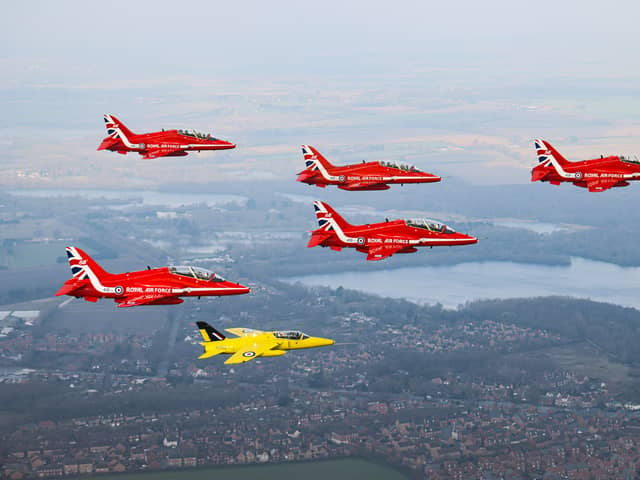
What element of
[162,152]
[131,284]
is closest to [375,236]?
[131,284]

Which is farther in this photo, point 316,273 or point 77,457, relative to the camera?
point 316,273

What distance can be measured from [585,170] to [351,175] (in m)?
14.4

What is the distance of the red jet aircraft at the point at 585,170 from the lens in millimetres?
66375

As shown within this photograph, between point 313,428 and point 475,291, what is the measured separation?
77162 mm

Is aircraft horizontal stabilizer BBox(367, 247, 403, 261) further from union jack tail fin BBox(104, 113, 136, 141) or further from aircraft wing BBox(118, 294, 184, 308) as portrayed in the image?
union jack tail fin BBox(104, 113, 136, 141)

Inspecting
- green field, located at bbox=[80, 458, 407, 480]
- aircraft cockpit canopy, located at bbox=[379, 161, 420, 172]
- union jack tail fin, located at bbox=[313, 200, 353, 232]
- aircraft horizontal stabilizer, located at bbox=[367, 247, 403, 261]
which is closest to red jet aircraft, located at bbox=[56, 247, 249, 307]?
union jack tail fin, located at bbox=[313, 200, 353, 232]

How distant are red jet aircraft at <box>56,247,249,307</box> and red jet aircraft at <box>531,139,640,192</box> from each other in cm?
1981

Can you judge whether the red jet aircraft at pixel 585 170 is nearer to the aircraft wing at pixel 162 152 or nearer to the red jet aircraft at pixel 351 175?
the red jet aircraft at pixel 351 175

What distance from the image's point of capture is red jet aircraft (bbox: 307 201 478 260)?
2579 inches

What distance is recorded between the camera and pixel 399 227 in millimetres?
66312

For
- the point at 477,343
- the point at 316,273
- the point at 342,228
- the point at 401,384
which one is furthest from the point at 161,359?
the point at 342,228

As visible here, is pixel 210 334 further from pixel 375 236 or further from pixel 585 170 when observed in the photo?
pixel 585 170

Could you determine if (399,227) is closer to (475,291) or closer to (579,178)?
(579,178)

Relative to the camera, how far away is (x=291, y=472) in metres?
103
